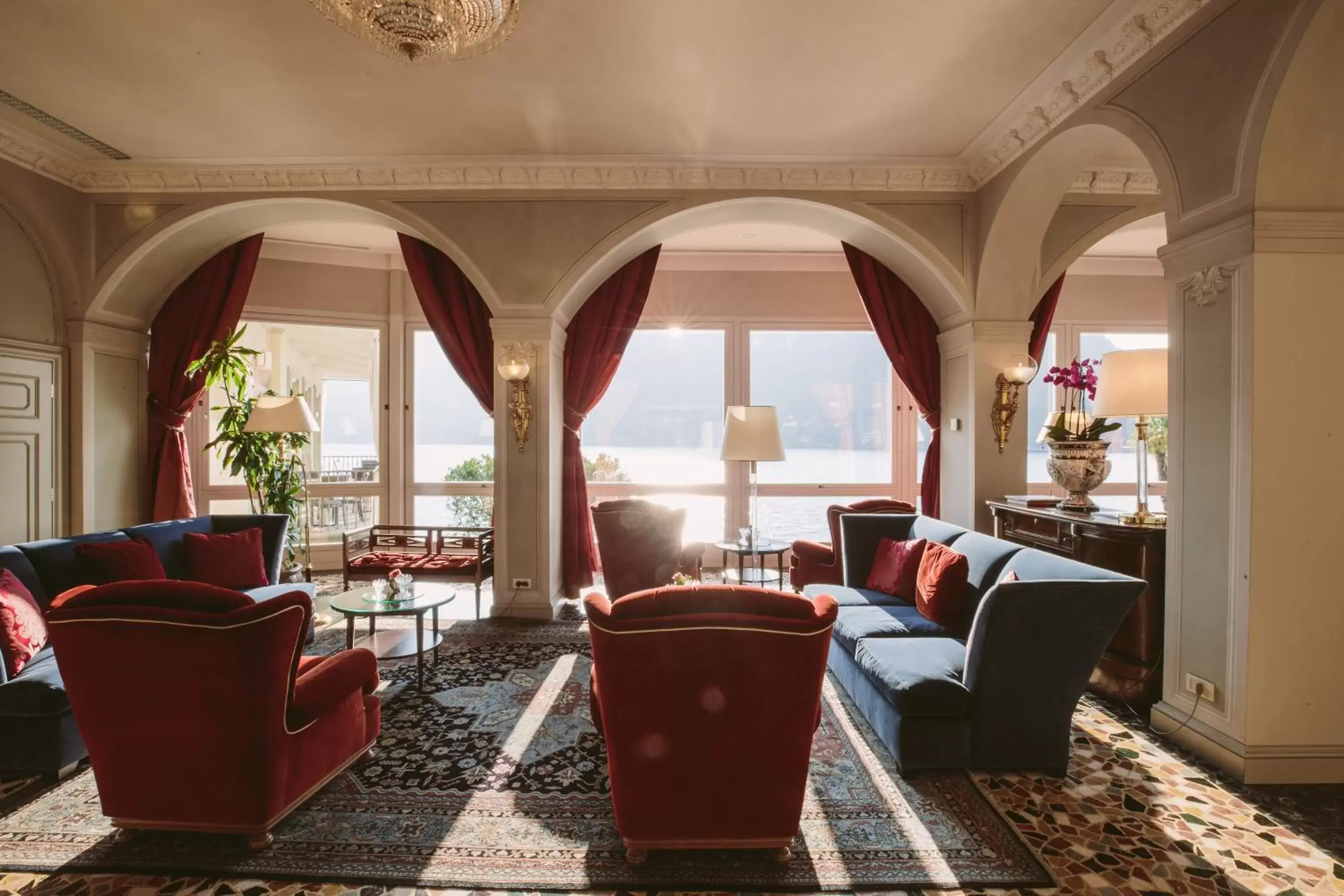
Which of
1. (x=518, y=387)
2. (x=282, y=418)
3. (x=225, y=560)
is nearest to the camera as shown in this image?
(x=225, y=560)

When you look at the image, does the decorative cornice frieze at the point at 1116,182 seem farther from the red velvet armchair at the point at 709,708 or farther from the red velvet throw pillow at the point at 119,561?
the red velvet throw pillow at the point at 119,561

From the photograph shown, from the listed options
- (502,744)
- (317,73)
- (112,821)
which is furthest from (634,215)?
(112,821)

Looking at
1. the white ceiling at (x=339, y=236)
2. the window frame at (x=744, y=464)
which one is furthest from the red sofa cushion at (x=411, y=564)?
the white ceiling at (x=339, y=236)

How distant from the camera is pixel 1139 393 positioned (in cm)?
281

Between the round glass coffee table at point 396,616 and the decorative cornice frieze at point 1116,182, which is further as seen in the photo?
the decorative cornice frieze at point 1116,182

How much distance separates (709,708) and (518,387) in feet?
9.82

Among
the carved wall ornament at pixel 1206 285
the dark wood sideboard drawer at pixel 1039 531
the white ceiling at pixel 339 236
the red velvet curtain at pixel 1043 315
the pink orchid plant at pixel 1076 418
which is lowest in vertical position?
the dark wood sideboard drawer at pixel 1039 531

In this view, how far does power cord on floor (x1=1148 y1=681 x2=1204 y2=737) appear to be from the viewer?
2428 millimetres

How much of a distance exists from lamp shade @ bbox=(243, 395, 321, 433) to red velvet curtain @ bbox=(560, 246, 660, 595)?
5.81 ft

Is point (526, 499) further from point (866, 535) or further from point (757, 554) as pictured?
point (866, 535)

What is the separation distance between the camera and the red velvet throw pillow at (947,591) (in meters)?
2.90

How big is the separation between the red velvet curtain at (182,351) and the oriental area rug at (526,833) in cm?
294

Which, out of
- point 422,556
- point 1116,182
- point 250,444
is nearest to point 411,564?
point 422,556

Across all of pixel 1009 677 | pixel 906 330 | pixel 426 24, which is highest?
pixel 426 24
